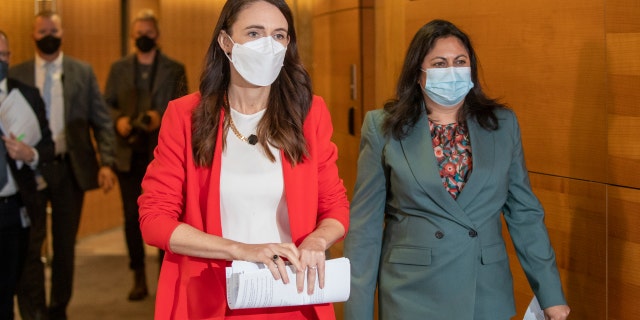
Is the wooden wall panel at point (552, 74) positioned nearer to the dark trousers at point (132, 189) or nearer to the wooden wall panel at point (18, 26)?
the dark trousers at point (132, 189)

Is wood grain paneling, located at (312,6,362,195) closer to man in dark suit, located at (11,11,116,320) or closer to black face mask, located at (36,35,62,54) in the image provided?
man in dark suit, located at (11,11,116,320)

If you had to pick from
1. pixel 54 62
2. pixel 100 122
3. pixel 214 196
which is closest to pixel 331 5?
pixel 100 122

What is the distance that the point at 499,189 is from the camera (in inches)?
129

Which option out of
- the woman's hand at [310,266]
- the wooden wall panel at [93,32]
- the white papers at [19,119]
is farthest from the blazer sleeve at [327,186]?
the wooden wall panel at [93,32]

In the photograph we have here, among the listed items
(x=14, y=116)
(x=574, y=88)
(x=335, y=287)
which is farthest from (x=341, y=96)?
(x=335, y=287)

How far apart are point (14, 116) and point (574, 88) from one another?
2972 millimetres

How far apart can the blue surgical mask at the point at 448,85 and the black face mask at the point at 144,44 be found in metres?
3.39

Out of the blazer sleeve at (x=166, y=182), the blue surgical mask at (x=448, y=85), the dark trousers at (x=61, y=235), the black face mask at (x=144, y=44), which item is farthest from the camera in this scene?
the black face mask at (x=144, y=44)

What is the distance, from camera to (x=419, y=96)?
11.5 feet

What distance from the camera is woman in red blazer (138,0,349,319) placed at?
2531 millimetres

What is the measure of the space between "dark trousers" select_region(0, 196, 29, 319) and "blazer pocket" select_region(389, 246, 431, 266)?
246cm

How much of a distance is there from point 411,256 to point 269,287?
3.37 feet

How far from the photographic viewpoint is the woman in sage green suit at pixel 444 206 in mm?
3250

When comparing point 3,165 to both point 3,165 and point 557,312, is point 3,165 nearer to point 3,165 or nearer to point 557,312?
point 3,165
